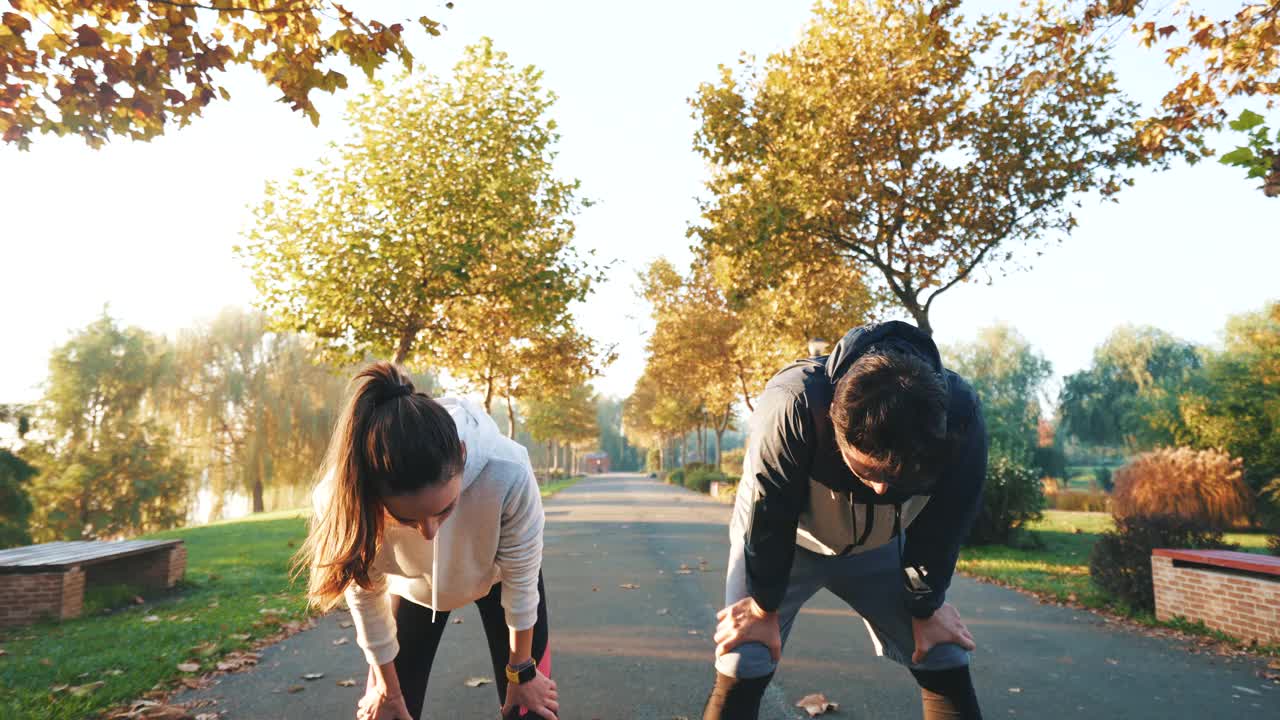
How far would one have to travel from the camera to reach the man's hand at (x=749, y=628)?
2422 mm

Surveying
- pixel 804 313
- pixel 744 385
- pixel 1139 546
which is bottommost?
pixel 1139 546

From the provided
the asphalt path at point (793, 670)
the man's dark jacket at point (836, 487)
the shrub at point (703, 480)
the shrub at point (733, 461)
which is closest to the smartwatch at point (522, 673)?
the man's dark jacket at point (836, 487)

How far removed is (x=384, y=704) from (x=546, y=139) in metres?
13.2

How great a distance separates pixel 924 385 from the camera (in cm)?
189

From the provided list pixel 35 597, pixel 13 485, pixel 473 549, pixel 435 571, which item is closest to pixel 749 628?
pixel 473 549

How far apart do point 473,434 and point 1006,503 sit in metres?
12.5

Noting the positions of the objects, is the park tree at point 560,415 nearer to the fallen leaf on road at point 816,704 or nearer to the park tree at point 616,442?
the fallen leaf on road at point 816,704

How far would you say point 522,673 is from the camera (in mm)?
2510

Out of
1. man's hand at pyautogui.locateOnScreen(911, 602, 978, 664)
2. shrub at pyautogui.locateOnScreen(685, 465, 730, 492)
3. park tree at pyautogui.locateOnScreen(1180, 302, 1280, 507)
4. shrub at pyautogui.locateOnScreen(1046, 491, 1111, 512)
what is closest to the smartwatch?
man's hand at pyautogui.locateOnScreen(911, 602, 978, 664)

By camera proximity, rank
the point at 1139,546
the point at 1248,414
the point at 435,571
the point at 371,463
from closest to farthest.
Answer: the point at 371,463, the point at 435,571, the point at 1139,546, the point at 1248,414

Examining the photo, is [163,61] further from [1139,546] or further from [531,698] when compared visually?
[1139,546]

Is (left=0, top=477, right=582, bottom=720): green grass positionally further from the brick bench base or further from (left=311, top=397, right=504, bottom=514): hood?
(left=311, top=397, right=504, bottom=514): hood

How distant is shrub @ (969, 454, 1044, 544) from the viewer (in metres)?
12.4

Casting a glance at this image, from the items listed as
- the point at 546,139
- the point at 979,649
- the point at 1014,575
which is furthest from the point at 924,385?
the point at 546,139
